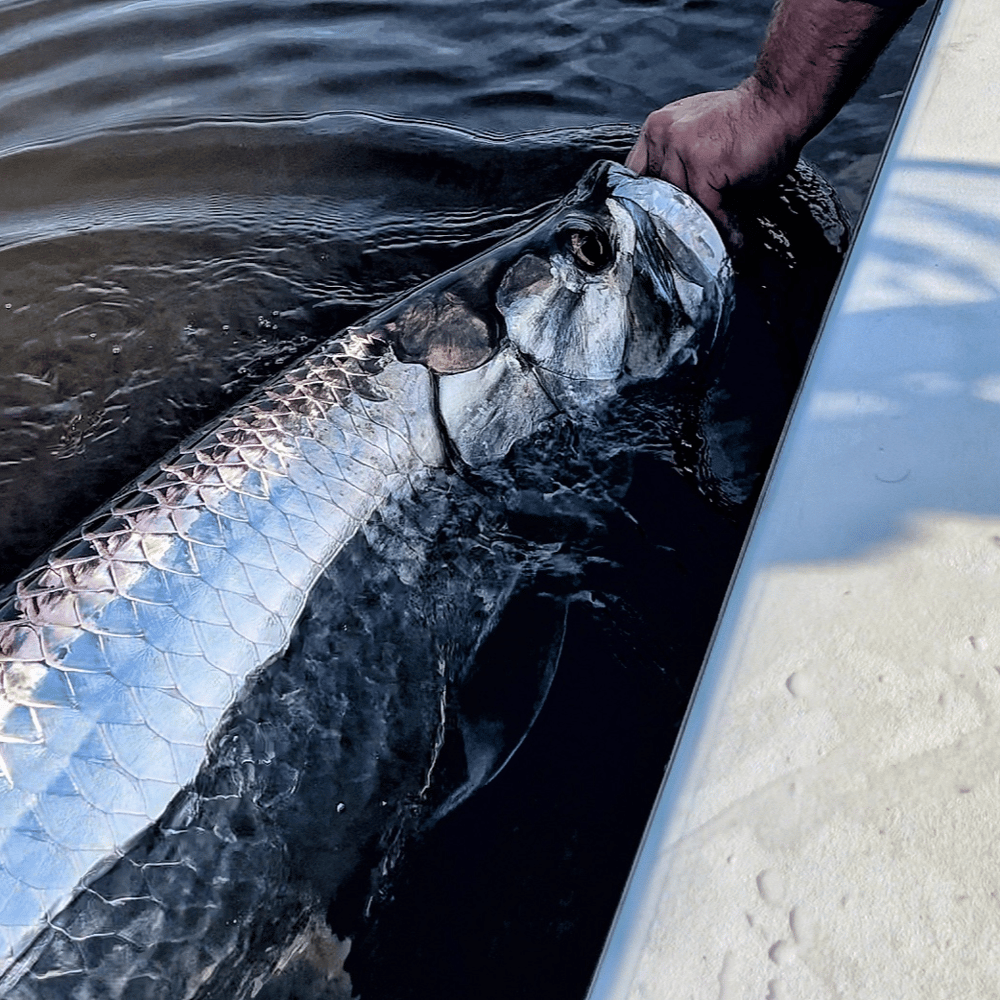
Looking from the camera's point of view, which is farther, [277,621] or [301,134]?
[301,134]

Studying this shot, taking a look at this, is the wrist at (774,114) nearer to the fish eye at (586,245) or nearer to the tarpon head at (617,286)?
the tarpon head at (617,286)

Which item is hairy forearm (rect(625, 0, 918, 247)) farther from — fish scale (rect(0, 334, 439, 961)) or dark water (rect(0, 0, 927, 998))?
fish scale (rect(0, 334, 439, 961))

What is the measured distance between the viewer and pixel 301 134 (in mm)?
3971

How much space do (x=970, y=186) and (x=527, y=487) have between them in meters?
1.12

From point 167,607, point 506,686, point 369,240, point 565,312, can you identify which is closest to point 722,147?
point 565,312

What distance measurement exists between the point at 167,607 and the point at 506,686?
771 millimetres

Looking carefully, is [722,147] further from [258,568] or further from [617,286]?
[258,568]

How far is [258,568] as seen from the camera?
6.27 ft

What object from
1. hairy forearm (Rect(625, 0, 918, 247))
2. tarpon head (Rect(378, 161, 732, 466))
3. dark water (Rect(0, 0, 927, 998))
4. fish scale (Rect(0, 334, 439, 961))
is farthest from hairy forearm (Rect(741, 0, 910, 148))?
fish scale (Rect(0, 334, 439, 961))

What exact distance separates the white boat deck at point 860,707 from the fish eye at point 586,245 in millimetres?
714

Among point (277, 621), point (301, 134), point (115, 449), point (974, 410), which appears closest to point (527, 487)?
point (277, 621)

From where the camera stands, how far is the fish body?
157cm

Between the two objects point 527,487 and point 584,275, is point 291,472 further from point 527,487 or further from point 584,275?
point 584,275

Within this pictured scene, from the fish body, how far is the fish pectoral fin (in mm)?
12
